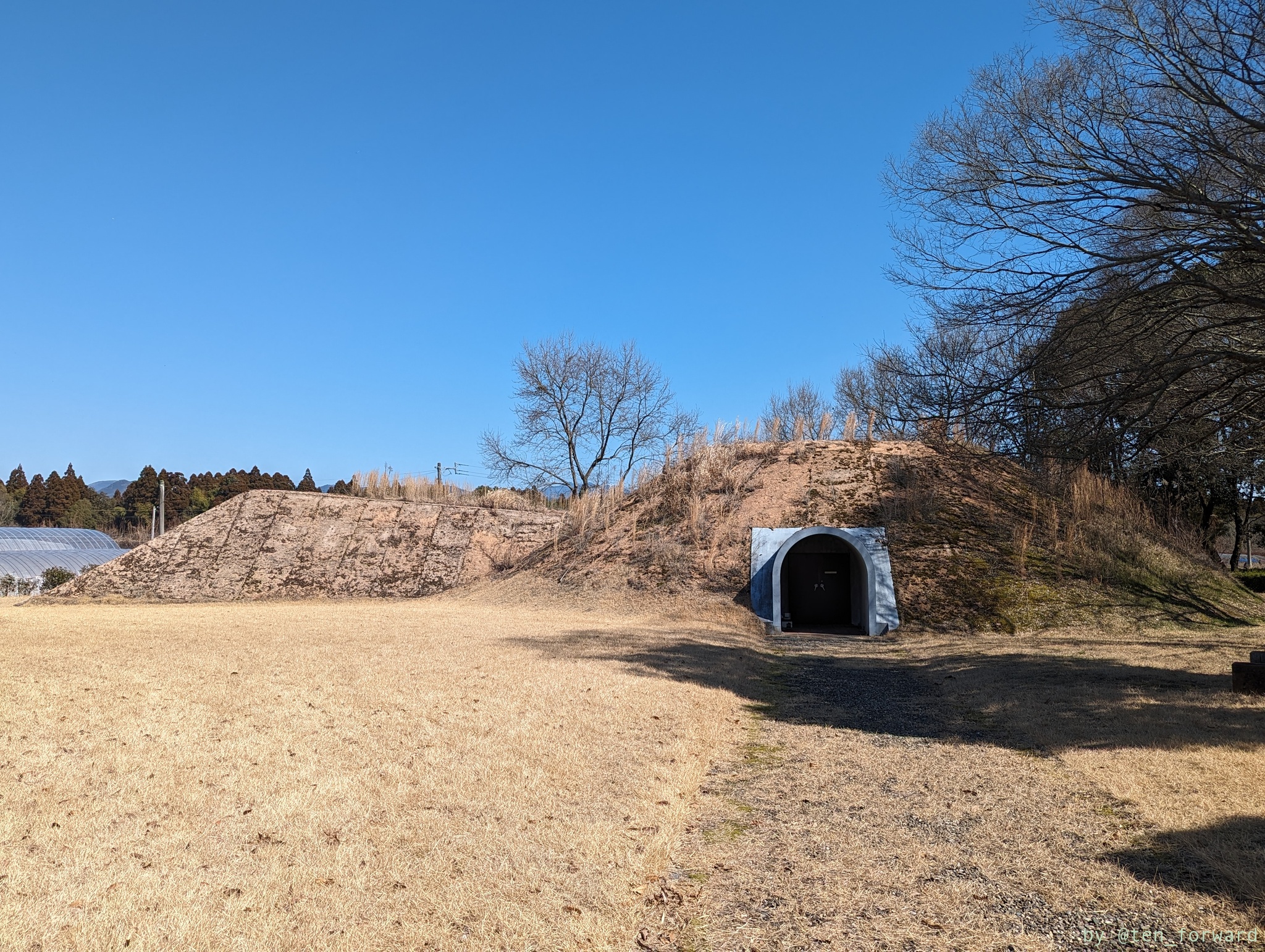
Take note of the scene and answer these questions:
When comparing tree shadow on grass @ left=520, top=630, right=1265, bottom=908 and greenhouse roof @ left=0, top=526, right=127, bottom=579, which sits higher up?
greenhouse roof @ left=0, top=526, right=127, bottom=579

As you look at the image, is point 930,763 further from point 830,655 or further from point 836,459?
point 836,459

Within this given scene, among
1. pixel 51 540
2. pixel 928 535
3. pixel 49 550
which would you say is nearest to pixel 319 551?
pixel 928 535

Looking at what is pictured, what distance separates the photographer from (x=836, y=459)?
75.2 ft

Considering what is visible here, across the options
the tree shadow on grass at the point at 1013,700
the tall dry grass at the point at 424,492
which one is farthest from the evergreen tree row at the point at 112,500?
the tree shadow on grass at the point at 1013,700

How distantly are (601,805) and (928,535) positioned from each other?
50.8ft

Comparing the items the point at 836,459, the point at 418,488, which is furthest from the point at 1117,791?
the point at 418,488

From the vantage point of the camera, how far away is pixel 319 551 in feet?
84.5

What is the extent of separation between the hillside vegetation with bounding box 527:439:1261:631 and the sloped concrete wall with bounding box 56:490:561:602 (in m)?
2.85

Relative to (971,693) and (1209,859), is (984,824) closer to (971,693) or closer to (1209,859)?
(1209,859)

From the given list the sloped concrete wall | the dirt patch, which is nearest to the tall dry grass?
the sloped concrete wall

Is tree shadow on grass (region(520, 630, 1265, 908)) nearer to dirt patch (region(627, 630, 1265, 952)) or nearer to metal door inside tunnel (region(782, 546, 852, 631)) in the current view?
dirt patch (region(627, 630, 1265, 952))

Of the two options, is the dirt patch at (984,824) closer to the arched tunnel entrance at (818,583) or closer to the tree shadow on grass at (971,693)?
the tree shadow on grass at (971,693)

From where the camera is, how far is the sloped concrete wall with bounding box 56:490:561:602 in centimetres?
2408

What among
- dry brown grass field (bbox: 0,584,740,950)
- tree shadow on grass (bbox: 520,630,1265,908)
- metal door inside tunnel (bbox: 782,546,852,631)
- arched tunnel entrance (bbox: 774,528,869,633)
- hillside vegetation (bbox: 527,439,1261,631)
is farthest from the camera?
metal door inside tunnel (bbox: 782,546,852,631)
